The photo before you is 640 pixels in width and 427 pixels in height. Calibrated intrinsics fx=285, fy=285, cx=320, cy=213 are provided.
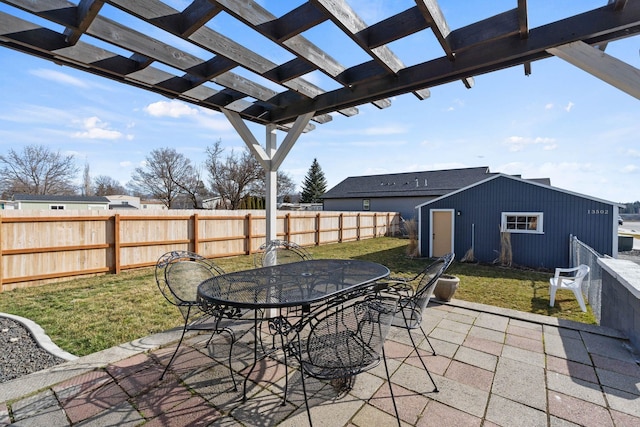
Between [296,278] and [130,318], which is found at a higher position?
[296,278]

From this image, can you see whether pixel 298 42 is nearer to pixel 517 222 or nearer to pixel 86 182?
pixel 517 222

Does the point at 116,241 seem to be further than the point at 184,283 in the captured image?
Yes

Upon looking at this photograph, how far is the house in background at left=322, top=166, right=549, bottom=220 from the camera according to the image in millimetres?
20406

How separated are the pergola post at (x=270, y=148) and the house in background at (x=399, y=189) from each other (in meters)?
17.6

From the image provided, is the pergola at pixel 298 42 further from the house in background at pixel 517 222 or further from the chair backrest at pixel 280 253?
the house in background at pixel 517 222

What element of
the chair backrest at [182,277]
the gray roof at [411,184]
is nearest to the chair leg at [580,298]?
the chair backrest at [182,277]

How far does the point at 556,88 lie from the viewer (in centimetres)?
414

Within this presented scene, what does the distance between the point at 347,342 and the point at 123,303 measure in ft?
13.2

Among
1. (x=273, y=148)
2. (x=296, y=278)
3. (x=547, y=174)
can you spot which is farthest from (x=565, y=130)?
(x=547, y=174)

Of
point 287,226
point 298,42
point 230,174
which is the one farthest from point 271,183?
point 230,174

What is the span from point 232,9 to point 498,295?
19.1 ft

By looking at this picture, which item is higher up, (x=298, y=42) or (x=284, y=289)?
(x=298, y=42)

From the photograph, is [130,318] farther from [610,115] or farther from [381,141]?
[381,141]

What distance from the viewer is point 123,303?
4.29 metres
